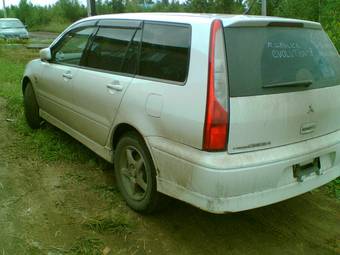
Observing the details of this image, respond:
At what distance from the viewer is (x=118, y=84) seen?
3.71 meters

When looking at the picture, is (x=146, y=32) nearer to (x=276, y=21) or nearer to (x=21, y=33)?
(x=276, y=21)

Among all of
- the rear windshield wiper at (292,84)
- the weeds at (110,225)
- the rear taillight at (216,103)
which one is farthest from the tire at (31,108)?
the rear windshield wiper at (292,84)

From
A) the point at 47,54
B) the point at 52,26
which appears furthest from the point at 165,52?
the point at 52,26

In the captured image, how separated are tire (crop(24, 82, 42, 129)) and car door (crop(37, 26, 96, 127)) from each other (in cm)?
37

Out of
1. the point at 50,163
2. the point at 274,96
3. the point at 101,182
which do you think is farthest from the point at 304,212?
the point at 50,163

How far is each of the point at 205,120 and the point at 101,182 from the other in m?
1.87

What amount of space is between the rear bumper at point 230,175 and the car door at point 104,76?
73 cm

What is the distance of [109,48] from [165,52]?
0.96 meters

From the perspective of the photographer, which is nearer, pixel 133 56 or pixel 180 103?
pixel 180 103

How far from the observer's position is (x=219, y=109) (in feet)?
9.21

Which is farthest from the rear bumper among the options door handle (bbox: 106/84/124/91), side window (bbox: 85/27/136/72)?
side window (bbox: 85/27/136/72)

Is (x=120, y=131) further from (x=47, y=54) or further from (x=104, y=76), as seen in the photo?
(x=47, y=54)

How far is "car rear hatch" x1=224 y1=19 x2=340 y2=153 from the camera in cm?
287

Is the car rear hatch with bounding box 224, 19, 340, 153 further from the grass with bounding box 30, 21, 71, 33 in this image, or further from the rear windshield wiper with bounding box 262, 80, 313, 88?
the grass with bounding box 30, 21, 71, 33
